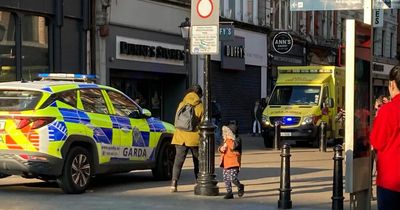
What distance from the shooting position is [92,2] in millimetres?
22156

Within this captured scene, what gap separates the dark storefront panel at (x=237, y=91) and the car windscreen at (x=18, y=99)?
17.8 metres

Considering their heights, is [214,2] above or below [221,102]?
above

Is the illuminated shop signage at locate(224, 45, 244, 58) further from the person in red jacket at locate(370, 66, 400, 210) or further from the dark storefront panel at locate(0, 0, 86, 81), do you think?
the person in red jacket at locate(370, 66, 400, 210)

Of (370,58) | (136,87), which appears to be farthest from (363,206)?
(136,87)

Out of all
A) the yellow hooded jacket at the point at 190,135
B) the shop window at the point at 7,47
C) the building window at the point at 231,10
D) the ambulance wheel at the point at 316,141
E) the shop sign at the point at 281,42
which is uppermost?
the building window at the point at 231,10

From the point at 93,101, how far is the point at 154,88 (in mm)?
14909

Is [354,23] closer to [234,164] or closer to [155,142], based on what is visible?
[234,164]

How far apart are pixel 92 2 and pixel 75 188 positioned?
39.6 ft

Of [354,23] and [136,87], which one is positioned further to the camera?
[136,87]

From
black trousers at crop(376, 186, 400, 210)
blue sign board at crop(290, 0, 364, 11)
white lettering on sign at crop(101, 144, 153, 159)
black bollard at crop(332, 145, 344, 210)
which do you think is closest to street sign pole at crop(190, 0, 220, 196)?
white lettering on sign at crop(101, 144, 153, 159)

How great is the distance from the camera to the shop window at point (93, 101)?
1159 centimetres

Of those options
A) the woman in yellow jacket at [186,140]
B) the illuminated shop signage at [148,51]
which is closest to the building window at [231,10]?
the illuminated shop signage at [148,51]

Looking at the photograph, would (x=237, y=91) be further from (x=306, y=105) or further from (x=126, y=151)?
(x=126, y=151)

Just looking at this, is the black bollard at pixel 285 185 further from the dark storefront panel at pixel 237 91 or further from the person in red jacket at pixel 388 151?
the dark storefront panel at pixel 237 91
